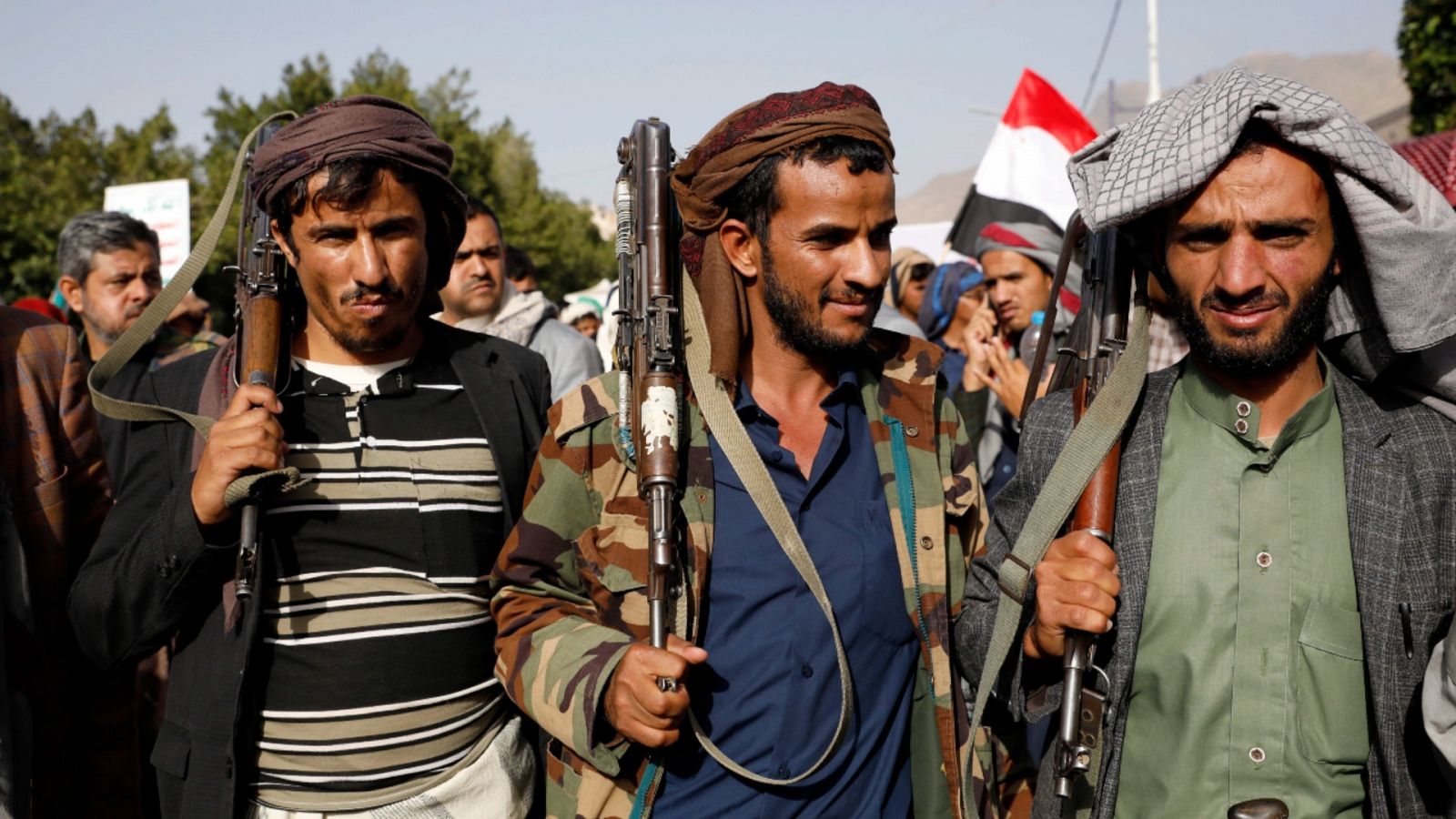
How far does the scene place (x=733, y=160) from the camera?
2.69 metres

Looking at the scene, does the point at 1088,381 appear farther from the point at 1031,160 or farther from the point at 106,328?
the point at 106,328

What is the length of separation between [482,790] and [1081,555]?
4.86ft

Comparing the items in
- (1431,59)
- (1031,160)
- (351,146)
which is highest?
(1431,59)

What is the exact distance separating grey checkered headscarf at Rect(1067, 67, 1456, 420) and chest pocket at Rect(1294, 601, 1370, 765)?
18.8 inches

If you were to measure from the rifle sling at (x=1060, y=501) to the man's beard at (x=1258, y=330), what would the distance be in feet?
0.46

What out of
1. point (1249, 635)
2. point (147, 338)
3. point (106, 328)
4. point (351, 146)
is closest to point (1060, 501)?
point (1249, 635)

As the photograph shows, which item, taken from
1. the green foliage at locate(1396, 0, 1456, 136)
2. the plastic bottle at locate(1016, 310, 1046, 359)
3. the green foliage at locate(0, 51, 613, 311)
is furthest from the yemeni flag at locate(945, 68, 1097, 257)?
the green foliage at locate(0, 51, 613, 311)

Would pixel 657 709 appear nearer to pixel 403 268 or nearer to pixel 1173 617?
pixel 1173 617

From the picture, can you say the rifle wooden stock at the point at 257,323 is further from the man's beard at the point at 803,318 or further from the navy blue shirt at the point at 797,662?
the man's beard at the point at 803,318

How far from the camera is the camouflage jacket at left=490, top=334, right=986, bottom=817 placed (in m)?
2.44

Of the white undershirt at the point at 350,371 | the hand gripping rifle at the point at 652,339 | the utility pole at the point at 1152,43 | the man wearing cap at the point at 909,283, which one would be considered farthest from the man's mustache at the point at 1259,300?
the utility pole at the point at 1152,43

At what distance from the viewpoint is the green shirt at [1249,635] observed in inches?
88.1

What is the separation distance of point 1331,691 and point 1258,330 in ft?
2.31

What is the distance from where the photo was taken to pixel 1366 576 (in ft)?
7.27
